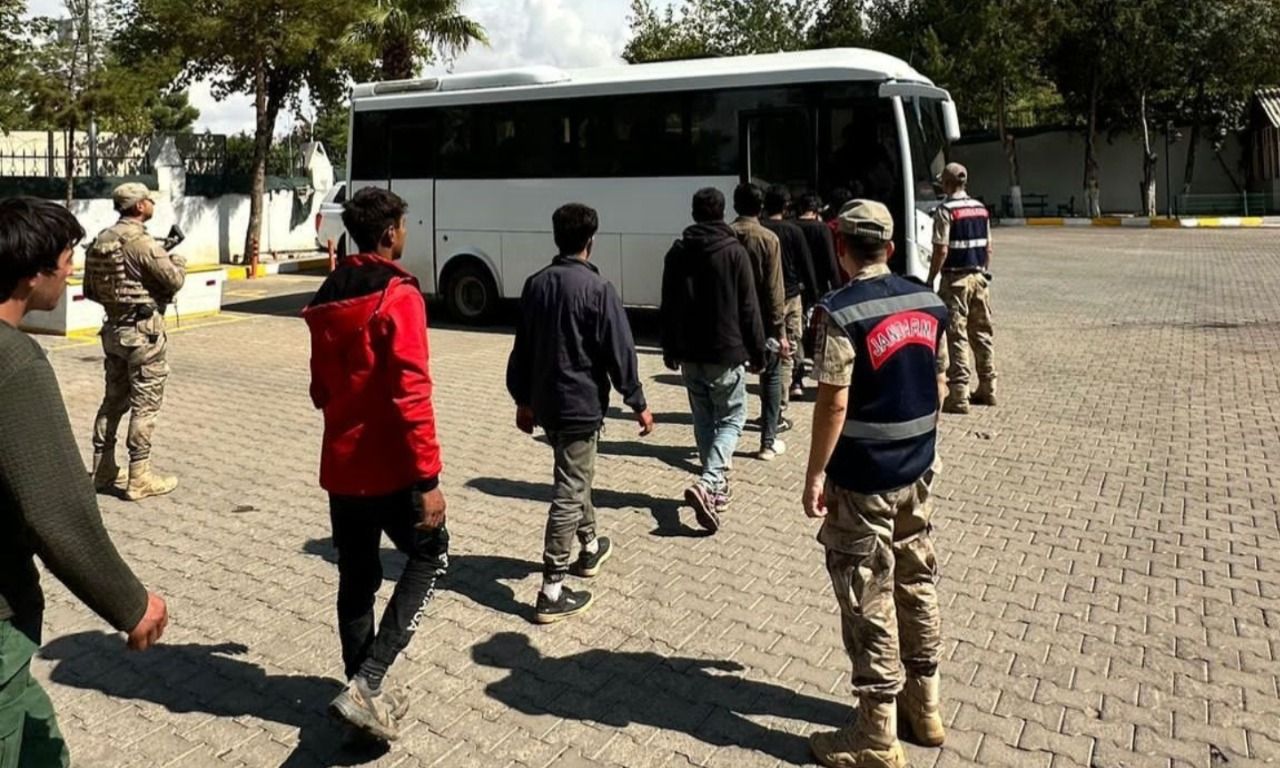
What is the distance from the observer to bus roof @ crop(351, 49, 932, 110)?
11.4 m

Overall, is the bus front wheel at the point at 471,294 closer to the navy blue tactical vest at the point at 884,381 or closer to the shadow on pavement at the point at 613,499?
the shadow on pavement at the point at 613,499

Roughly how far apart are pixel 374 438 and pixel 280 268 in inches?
776

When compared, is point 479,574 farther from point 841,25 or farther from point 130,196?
point 841,25

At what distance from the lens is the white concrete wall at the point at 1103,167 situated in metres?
37.7

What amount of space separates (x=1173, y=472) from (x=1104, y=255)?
1802cm

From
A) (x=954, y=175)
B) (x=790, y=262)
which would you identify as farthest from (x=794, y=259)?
(x=954, y=175)

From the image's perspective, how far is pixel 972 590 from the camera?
5047 millimetres

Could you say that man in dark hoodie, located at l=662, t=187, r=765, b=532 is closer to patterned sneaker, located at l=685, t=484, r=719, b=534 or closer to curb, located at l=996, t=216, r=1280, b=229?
patterned sneaker, located at l=685, t=484, r=719, b=534

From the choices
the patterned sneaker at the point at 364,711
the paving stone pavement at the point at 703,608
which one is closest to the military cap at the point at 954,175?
the paving stone pavement at the point at 703,608

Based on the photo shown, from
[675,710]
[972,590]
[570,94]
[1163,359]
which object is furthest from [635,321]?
[675,710]

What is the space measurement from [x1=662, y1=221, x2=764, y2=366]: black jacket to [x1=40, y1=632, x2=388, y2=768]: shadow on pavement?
2833 mm

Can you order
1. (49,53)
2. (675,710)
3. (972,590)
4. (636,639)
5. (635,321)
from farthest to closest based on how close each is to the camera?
(49,53) < (635,321) < (972,590) < (636,639) < (675,710)

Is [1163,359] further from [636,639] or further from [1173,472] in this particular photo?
[636,639]

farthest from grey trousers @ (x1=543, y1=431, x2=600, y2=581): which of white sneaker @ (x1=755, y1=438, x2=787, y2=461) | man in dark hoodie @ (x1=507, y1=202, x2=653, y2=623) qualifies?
white sneaker @ (x1=755, y1=438, x2=787, y2=461)
